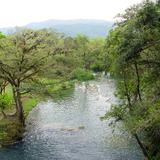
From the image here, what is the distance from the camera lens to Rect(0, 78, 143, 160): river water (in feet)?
118

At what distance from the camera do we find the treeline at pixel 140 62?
25.2 metres

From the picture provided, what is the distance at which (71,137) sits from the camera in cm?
4172

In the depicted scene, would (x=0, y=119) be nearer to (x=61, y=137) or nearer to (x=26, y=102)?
(x=61, y=137)

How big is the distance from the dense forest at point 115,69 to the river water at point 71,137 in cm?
207

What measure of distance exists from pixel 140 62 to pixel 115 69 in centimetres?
202

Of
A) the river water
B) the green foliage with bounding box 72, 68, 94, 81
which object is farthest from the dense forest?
the green foliage with bounding box 72, 68, 94, 81

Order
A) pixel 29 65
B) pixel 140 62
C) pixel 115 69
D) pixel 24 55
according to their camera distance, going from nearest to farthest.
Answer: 1. pixel 140 62
2. pixel 115 69
3. pixel 24 55
4. pixel 29 65

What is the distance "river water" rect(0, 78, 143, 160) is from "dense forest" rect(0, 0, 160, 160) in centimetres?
207

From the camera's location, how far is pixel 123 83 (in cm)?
3069

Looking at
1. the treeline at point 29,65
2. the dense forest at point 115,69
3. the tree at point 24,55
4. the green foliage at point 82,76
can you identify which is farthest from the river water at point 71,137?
the green foliage at point 82,76

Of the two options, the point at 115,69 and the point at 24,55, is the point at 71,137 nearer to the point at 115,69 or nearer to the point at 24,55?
the point at 24,55

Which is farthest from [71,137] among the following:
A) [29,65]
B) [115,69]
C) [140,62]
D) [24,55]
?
[140,62]

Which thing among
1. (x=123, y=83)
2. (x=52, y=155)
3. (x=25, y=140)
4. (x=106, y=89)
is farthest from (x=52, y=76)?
(x=106, y=89)

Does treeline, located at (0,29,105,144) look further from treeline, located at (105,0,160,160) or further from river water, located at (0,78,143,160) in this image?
treeline, located at (105,0,160,160)
